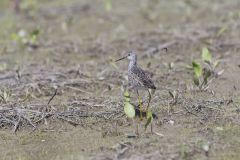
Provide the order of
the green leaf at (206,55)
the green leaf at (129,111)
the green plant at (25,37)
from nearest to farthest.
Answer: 1. the green leaf at (129,111)
2. the green leaf at (206,55)
3. the green plant at (25,37)

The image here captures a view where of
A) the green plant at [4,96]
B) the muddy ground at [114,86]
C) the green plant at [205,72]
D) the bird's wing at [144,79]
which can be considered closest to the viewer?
the muddy ground at [114,86]

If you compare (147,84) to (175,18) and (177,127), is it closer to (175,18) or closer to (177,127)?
(177,127)

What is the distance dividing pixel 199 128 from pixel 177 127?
0.26 meters

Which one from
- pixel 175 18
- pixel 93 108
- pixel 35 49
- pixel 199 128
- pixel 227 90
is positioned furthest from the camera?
pixel 175 18

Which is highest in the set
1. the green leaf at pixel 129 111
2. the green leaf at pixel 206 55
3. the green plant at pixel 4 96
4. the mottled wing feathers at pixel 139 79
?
the green leaf at pixel 206 55

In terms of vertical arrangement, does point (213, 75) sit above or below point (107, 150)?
above

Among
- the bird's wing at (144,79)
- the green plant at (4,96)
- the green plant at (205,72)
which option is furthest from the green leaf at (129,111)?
the green plant at (4,96)

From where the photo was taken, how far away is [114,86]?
9906mm

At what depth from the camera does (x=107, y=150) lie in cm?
717

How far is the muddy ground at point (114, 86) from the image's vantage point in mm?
7359

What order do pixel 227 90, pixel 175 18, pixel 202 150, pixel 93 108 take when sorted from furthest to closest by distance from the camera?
pixel 175 18 → pixel 227 90 → pixel 93 108 → pixel 202 150

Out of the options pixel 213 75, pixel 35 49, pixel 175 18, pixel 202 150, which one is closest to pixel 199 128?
pixel 202 150

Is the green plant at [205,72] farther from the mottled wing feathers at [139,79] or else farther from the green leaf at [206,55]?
the mottled wing feathers at [139,79]

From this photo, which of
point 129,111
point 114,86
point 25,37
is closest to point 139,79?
point 129,111
